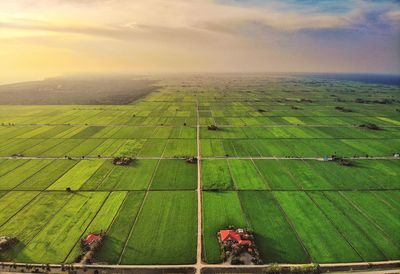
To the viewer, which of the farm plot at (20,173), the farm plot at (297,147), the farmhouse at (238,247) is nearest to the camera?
the farmhouse at (238,247)

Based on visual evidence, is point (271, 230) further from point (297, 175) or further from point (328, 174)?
point (328, 174)

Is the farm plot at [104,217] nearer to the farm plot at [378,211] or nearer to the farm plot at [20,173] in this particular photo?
the farm plot at [20,173]

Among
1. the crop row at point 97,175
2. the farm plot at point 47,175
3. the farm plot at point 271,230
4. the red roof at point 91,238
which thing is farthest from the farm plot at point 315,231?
the farm plot at point 47,175

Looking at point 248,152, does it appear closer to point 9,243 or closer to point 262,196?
point 262,196

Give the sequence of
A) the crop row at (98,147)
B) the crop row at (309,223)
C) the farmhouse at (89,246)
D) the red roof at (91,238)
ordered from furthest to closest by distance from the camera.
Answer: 1. the crop row at (98,147)
2. the red roof at (91,238)
3. the crop row at (309,223)
4. the farmhouse at (89,246)

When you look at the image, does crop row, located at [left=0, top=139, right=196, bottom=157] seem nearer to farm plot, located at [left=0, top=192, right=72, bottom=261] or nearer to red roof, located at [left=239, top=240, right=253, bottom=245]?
farm plot, located at [left=0, top=192, right=72, bottom=261]

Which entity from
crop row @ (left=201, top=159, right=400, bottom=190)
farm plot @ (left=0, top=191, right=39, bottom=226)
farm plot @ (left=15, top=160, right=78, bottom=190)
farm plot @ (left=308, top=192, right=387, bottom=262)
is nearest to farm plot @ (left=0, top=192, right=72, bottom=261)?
farm plot @ (left=0, top=191, right=39, bottom=226)
